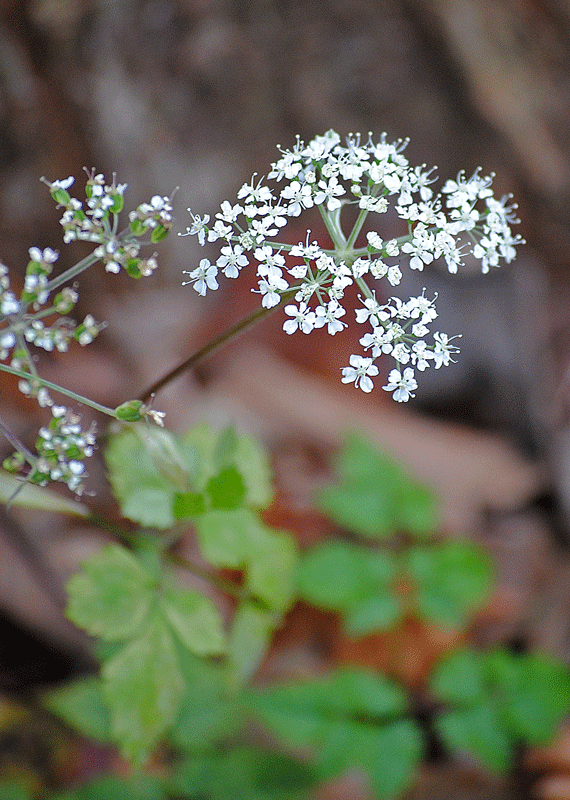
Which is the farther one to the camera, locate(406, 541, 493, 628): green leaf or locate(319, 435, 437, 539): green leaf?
locate(319, 435, 437, 539): green leaf

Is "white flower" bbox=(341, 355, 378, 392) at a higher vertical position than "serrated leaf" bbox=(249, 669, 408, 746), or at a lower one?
higher

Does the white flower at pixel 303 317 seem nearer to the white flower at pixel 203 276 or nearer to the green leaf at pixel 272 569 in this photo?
the white flower at pixel 203 276

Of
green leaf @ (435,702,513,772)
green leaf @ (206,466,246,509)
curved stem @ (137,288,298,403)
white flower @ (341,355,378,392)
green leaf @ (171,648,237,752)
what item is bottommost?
green leaf @ (435,702,513,772)

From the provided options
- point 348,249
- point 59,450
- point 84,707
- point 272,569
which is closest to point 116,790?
point 84,707

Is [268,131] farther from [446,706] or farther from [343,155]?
[446,706]

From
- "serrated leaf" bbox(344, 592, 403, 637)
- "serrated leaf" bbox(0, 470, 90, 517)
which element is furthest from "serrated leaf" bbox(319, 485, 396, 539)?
"serrated leaf" bbox(0, 470, 90, 517)

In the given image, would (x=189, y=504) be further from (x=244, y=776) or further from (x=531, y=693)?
(x=531, y=693)

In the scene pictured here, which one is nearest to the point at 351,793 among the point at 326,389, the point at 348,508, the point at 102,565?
the point at 348,508

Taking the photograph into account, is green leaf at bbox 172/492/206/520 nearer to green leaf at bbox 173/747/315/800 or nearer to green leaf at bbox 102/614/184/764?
green leaf at bbox 102/614/184/764
